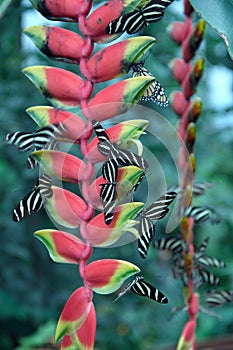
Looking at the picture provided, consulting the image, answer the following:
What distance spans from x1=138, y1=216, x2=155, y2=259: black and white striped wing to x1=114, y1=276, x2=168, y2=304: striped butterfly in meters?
0.02

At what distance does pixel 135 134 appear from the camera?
47 centimetres

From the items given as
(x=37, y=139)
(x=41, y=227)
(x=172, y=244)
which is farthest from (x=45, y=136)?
(x=41, y=227)

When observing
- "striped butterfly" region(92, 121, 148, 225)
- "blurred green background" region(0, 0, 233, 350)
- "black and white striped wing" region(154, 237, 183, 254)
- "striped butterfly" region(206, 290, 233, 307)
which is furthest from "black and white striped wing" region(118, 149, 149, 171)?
"blurred green background" region(0, 0, 233, 350)

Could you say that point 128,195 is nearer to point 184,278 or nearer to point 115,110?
point 115,110

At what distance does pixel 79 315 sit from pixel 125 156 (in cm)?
12

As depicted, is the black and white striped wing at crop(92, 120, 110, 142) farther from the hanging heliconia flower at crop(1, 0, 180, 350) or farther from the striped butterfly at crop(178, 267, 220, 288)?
the striped butterfly at crop(178, 267, 220, 288)

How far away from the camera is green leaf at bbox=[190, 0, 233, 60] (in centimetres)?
55

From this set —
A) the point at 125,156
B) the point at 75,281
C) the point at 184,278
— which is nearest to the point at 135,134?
the point at 125,156

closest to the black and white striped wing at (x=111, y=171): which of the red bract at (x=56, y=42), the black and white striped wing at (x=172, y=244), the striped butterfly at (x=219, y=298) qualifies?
the red bract at (x=56, y=42)

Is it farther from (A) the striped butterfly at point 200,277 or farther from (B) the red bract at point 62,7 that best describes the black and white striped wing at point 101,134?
(A) the striped butterfly at point 200,277

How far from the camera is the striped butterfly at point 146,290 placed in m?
0.44

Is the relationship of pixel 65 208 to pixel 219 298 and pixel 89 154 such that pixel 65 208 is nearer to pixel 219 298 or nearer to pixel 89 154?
pixel 89 154

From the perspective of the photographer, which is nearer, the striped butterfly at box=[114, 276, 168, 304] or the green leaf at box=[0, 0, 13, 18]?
the striped butterfly at box=[114, 276, 168, 304]

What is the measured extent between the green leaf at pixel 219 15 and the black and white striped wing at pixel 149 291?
0.22 meters
